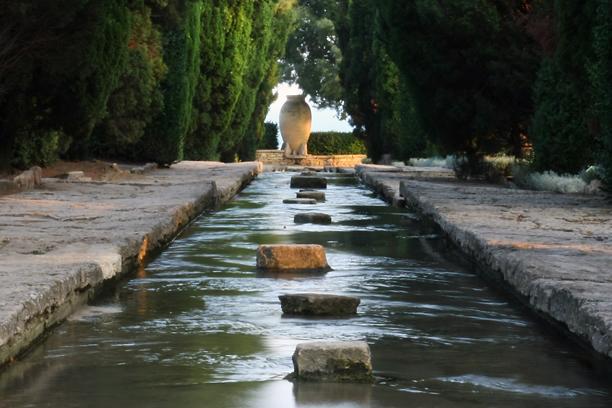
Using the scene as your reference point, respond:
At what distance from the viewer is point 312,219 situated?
14.2m

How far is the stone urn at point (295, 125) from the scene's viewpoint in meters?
50.4

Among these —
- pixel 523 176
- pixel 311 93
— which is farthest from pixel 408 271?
pixel 311 93

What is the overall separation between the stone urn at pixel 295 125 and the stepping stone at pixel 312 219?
35.5 metres

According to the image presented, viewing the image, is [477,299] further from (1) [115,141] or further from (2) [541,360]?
(1) [115,141]

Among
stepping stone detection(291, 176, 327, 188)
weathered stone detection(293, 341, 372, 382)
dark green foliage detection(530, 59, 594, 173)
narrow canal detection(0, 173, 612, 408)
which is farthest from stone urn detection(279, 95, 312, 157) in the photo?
weathered stone detection(293, 341, 372, 382)

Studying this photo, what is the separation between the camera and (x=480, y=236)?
32.2ft

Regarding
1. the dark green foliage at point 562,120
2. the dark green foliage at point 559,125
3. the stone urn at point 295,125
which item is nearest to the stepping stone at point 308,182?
the dark green foliage at point 562,120

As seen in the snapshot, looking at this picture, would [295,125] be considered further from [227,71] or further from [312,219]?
[312,219]

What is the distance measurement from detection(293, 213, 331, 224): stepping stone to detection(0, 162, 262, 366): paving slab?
1218mm

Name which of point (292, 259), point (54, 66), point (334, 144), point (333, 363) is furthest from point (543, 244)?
point (334, 144)

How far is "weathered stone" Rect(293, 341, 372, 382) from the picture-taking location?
17.8 ft

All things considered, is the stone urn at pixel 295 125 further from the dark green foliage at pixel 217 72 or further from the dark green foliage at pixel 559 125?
the dark green foliage at pixel 559 125

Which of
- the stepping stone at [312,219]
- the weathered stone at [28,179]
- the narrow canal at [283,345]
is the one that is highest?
the weathered stone at [28,179]

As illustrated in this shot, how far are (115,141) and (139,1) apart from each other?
259 cm
